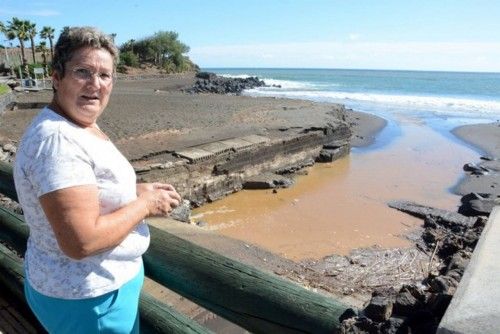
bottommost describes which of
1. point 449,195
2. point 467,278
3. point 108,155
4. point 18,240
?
point 449,195

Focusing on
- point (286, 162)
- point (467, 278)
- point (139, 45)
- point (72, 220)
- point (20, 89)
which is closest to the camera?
point (467, 278)

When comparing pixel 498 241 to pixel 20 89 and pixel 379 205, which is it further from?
pixel 20 89

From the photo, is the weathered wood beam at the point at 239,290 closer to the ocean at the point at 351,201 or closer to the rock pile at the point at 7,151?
the ocean at the point at 351,201

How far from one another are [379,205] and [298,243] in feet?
11.6

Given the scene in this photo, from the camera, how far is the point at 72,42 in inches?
59.1

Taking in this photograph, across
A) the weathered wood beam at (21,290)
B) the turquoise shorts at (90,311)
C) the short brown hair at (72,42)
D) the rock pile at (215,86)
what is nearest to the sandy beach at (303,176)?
the weathered wood beam at (21,290)

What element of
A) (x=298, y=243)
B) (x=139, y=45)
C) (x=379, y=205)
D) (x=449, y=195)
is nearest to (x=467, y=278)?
(x=298, y=243)

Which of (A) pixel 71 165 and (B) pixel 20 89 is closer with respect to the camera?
(A) pixel 71 165

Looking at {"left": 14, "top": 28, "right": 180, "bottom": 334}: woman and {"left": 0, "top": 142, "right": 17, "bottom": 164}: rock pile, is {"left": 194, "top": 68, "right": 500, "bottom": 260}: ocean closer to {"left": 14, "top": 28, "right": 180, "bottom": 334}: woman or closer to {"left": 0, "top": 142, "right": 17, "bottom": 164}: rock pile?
{"left": 0, "top": 142, "right": 17, "bottom": 164}: rock pile

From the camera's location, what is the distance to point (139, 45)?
63.6m

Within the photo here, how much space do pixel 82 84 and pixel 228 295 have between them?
99 centimetres

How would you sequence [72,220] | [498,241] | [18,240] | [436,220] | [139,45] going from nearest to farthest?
[72,220] < [498,241] < [18,240] < [436,220] < [139,45]

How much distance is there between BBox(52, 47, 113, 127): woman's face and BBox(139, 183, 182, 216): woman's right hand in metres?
0.34

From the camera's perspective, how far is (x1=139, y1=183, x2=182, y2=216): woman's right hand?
1647 mm
